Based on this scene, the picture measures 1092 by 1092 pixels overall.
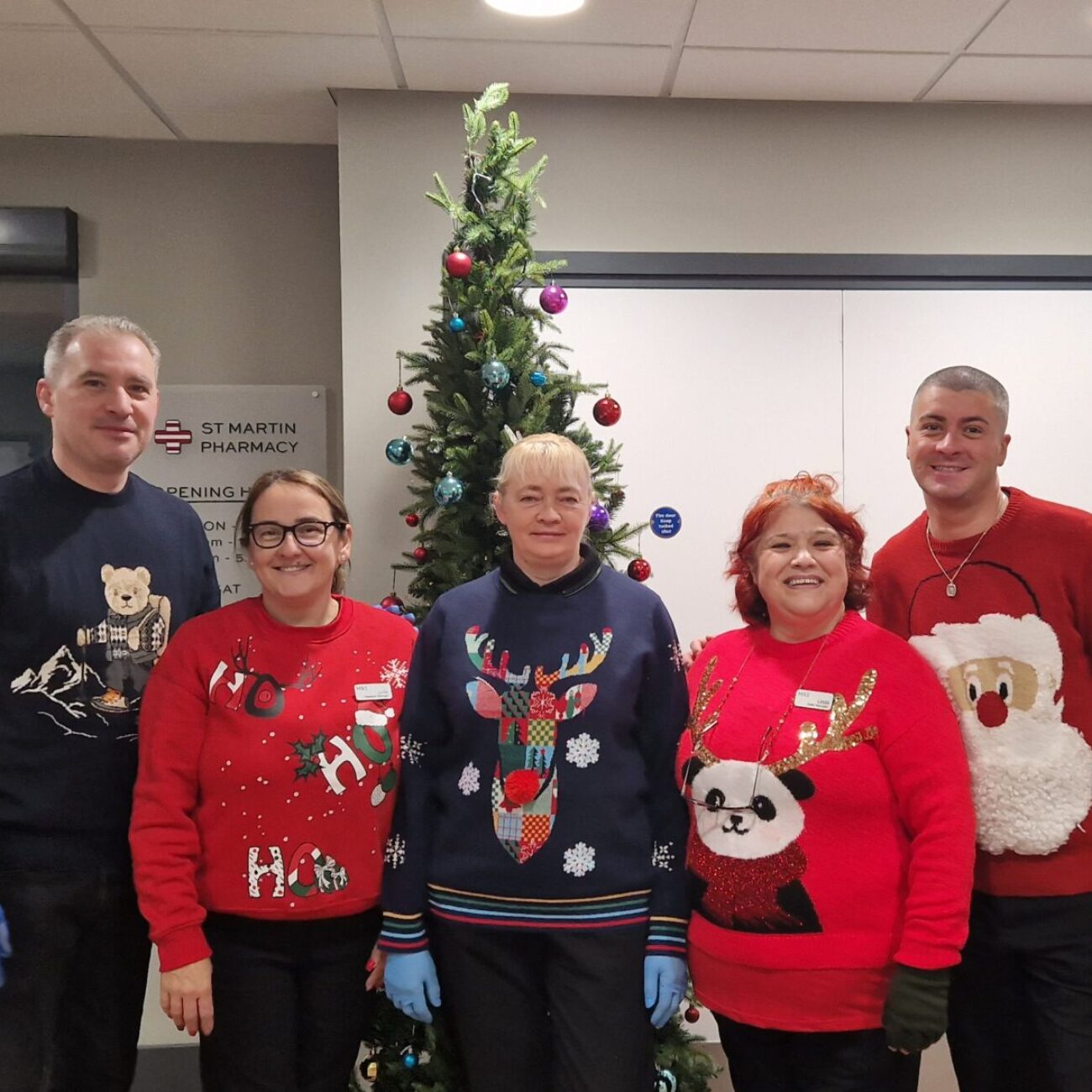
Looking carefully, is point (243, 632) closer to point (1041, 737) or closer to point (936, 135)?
point (1041, 737)

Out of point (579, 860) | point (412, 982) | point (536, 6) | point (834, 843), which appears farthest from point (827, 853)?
point (536, 6)

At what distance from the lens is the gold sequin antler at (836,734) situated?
1.52 m

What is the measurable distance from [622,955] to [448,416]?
1.30 m

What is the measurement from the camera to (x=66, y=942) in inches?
69.7

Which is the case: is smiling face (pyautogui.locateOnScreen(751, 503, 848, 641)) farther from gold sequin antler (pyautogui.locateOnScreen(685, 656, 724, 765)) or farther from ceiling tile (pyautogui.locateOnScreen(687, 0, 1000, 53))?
ceiling tile (pyautogui.locateOnScreen(687, 0, 1000, 53))

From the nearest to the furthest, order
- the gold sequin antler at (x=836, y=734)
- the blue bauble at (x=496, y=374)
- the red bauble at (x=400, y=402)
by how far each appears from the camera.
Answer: the gold sequin antler at (x=836, y=734)
the blue bauble at (x=496, y=374)
the red bauble at (x=400, y=402)

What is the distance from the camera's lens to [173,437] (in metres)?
3.22

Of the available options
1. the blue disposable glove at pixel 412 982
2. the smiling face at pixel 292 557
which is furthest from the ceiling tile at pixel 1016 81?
the blue disposable glove at pixel 412 982

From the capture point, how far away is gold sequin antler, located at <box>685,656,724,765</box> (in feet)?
5.34

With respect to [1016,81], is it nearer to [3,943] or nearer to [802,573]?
[802,573]

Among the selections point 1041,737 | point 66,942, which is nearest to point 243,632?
point 66,942

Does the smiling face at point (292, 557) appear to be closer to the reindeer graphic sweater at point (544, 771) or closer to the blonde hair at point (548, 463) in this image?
the reindeer graphic sweater at point (544, 771)

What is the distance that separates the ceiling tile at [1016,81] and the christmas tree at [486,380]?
1.30m

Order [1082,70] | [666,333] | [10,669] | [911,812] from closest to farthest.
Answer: [911,812] < [10,669] < [1082,70] < [666,333]
